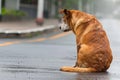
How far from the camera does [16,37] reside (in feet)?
79.4

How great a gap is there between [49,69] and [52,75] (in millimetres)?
1253

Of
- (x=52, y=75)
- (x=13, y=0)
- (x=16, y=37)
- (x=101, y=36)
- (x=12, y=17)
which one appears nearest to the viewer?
(x=52, y=75)

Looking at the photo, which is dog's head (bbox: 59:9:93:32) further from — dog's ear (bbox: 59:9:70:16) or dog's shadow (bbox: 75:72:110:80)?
dog's shadow (bbox: 75:72:110:80)

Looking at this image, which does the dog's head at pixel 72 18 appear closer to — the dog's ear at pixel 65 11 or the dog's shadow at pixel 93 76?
the dog's ear at pixel 65 11

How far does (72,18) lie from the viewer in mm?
10703

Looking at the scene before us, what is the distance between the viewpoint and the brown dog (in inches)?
395

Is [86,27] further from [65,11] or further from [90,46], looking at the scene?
[65,11]

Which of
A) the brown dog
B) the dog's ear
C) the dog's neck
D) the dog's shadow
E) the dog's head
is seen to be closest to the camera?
the dog's shadow

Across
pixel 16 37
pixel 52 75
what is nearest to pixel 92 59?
pixel 52 75

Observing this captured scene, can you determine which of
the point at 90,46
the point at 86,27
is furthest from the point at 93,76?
the point at 86,27

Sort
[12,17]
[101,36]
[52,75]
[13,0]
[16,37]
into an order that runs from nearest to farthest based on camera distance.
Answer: [52,75] → [101,36] → [16,37] → [12,17] → [13,0]

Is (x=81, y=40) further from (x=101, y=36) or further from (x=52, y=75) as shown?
(x=52, y=75)

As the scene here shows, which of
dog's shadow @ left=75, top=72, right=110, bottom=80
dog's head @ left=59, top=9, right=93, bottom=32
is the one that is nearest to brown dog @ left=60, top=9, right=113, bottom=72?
dog's head @ left=59, top=9, right=93, bottom=32

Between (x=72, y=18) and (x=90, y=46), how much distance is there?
88cm
